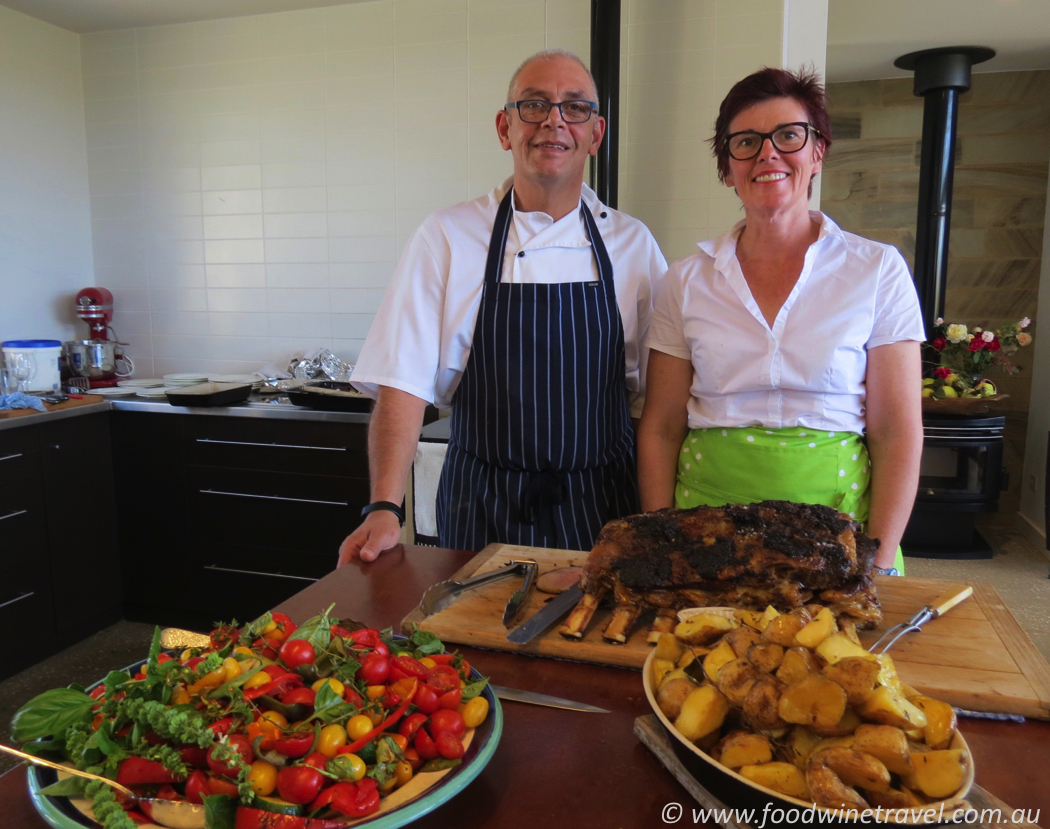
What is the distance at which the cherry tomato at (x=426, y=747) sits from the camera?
717mm

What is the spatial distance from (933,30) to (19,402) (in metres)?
4.96

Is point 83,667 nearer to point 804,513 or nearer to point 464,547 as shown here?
point 464,547

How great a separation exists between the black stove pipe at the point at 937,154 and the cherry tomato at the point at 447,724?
4.91 m

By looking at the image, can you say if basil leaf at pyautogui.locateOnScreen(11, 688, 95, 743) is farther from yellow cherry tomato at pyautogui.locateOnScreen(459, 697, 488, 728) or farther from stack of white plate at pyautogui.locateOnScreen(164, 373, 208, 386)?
stack of white plate at pyautogui.locateOnScreen(164, 373, 208, 386)

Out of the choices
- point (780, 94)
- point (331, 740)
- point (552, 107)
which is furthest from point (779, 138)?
point (331, 740)

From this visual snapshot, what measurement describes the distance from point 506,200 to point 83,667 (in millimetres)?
2604

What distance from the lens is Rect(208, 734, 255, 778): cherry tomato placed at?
0.63 m

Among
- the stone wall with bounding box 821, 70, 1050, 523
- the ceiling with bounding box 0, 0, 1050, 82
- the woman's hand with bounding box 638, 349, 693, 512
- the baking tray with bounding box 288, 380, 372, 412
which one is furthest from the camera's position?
the stone wall with bounding box 821, 70, 1050, 523

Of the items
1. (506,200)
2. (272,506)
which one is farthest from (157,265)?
(506,200)

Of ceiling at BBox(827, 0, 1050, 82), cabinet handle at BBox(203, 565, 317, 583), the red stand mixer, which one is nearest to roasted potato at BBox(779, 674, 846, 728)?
cabinet handle at BBox(203, 565, 317, 583)

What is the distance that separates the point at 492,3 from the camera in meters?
3.49

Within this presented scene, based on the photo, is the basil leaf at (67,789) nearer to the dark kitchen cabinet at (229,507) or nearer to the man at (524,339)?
the man at (524,339)

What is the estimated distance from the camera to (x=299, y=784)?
24.9 inches

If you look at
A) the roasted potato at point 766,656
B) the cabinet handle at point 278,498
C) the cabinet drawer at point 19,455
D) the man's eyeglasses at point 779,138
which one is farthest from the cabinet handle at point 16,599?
the roasted potato at point 766,656
